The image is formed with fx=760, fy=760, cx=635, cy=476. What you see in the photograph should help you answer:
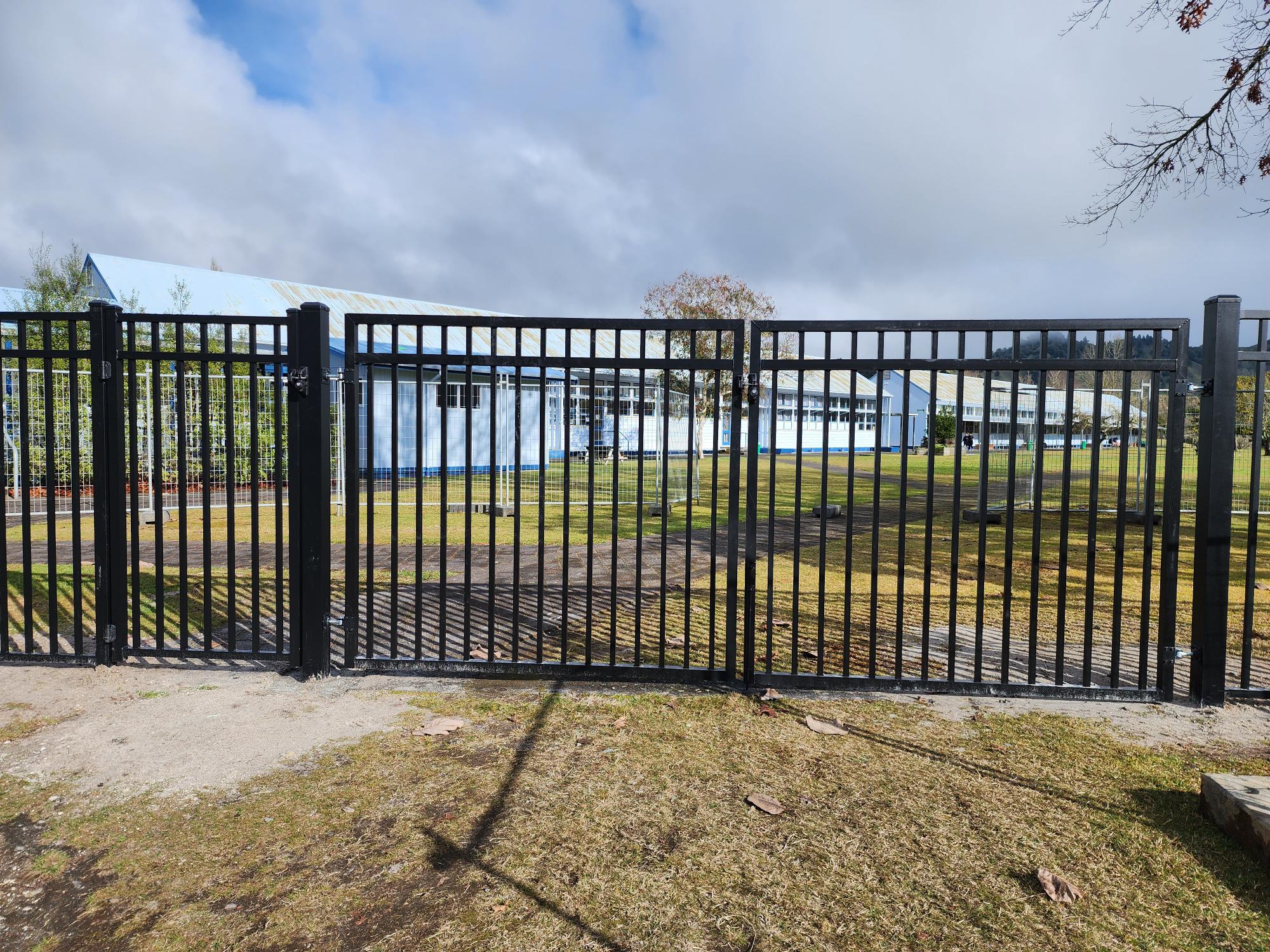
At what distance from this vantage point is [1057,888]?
8.48 feet

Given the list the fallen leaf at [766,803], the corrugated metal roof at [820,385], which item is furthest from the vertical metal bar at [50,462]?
the corrugated metal roof at [820,385]

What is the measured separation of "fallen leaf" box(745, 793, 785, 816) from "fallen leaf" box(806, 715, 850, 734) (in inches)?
32.5

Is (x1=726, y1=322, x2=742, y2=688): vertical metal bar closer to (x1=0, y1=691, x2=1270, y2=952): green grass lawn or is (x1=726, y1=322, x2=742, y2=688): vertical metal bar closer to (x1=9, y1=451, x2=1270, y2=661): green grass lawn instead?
(x1=9, y1=451, x2=1270, y2=661): green grass lawn

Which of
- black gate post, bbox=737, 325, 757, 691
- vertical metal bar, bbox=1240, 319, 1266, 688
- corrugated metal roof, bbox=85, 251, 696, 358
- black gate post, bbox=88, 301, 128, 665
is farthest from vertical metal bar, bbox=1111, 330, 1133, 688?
corrugated metal roof, bbox=85, 251, 696, 358

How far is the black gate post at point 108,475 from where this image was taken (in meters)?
4.66

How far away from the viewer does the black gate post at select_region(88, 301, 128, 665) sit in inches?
184

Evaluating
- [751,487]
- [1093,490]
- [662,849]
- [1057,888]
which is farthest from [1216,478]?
[662,849]

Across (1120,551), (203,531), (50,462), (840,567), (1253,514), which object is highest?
(50,462)

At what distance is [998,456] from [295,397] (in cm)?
2083

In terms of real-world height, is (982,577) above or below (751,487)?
below

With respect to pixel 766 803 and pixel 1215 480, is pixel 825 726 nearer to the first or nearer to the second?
pixel 766 803

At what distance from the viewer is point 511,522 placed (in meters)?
13.1

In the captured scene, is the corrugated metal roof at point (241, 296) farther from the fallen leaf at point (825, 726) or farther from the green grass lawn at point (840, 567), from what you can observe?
the fallen leaf at point (825, 726)

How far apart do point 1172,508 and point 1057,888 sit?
2.62 m
